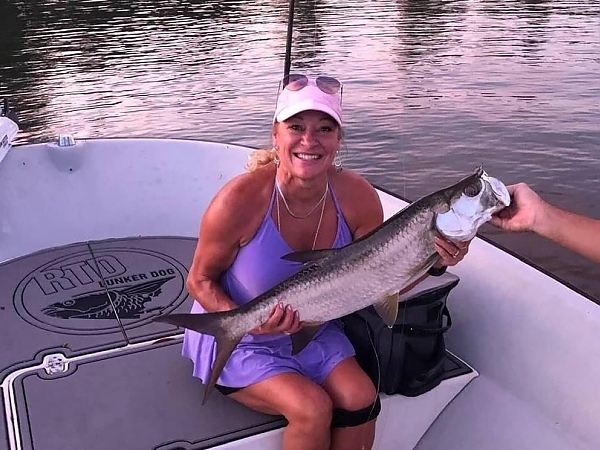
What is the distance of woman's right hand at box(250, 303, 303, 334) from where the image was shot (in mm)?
2748

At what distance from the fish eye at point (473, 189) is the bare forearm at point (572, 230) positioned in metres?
0.29

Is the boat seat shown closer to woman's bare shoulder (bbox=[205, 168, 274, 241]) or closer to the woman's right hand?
the woman's right hand

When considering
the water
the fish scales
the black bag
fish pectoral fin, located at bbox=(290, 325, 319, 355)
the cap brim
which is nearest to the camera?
the fish scales

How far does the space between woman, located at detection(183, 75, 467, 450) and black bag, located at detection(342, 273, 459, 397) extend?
13 cm

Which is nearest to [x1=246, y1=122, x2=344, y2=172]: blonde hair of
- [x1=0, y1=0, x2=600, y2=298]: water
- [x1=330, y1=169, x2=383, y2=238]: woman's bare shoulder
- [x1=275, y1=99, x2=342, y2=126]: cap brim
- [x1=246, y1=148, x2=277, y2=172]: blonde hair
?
[x1=246, y1=148, x2=277, y2=172]: blonde hair

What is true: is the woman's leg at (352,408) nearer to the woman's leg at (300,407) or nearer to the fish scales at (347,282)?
the woman's leg at (300,407)

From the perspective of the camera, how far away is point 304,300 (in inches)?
109

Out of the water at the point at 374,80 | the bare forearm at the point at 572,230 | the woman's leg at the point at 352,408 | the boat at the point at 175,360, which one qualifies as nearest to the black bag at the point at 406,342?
the boat at the point at 175,360

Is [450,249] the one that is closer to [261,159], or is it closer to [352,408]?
[352,408]

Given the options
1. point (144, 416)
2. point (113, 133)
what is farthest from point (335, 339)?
point (113, 133)

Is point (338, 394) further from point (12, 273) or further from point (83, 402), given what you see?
point (12, 273)

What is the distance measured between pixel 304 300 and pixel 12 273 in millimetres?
2809

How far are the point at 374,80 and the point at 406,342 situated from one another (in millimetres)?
13845

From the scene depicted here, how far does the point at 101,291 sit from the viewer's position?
445cm
